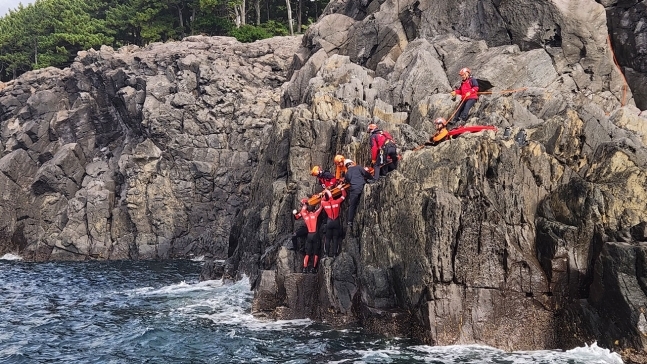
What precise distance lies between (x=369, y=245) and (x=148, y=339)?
347 inches

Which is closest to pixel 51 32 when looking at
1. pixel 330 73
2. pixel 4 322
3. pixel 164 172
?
pixel 164 172

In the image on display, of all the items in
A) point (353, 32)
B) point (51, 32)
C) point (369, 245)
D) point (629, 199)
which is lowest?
point (369, 245)

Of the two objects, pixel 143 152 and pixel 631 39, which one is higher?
pixel 631 39

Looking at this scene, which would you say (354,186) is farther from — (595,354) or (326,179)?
(595,354)

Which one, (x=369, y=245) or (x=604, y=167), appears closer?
(x=604, y=167)

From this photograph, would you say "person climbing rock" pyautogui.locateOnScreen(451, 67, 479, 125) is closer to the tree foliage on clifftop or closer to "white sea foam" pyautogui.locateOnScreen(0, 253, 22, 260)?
"white sea foam" pyautogui.locateOnScreen(0, 253, 22, 260)

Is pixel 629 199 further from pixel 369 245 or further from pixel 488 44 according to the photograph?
pixel 488 44

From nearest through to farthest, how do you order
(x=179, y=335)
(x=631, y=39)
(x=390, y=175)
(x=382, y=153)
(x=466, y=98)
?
(x=179, y=335) < (x=390, y=175) < (x=382, y=153) < (x=466, y=98) < (x=631, y=39)

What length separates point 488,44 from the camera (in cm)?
3628

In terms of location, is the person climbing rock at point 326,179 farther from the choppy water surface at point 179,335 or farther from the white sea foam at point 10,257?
the white sea foam at point 10,257

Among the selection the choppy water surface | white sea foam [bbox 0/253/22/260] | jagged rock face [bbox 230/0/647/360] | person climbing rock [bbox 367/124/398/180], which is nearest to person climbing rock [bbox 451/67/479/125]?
jagged rock face [bbox 230/0/647/360]

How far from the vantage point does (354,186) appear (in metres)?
24.9

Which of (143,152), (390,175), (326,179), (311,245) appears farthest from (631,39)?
(143,152)

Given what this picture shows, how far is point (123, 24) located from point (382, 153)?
6380 cm
